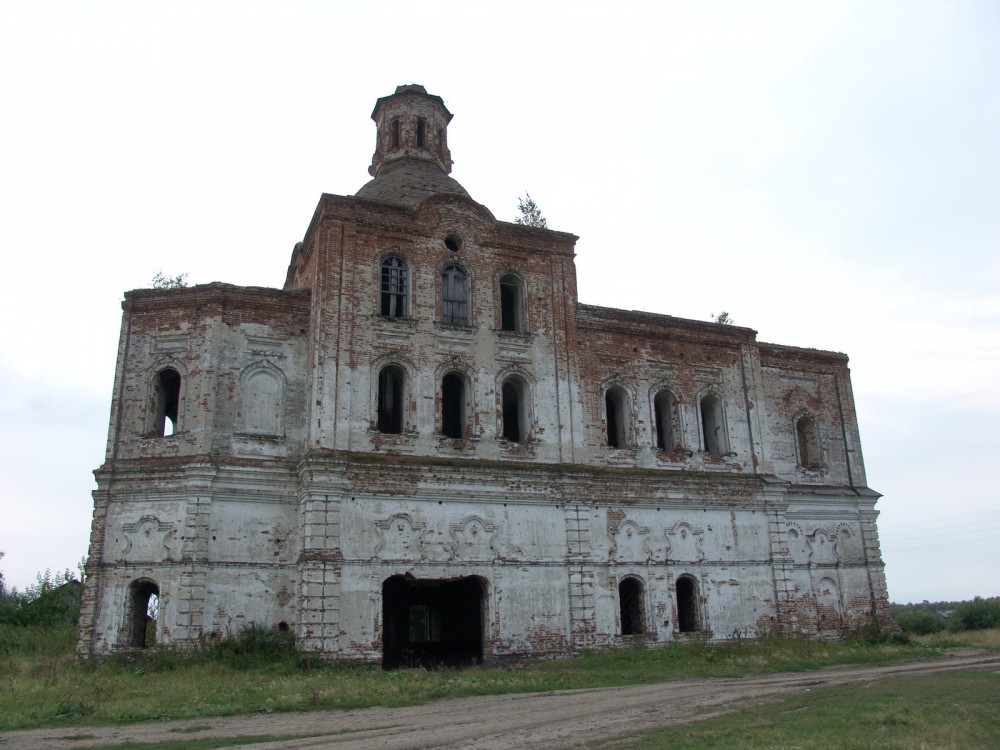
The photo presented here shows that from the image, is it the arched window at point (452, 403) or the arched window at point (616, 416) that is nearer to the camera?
the arched window at point (452, 403)

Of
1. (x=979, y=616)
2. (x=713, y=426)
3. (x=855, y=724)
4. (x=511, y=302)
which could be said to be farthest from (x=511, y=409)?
(x=979, y=616)

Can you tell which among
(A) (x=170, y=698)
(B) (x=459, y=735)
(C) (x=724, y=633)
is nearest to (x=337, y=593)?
(A) (x=170, y=698)

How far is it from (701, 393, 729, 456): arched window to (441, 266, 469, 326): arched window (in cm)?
764

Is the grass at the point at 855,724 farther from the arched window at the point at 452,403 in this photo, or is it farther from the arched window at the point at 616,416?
the arched window at the point at 452,403

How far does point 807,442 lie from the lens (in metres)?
25.8

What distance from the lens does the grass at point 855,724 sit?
902cm

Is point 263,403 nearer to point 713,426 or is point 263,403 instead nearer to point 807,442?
point 713,426

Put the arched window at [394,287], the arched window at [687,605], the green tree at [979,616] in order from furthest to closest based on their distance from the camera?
the green tree at [979,616]
the arched window at [687,605]
the arched window at [394,287]

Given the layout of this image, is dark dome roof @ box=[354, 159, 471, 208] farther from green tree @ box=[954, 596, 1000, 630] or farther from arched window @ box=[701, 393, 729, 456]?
green tree @ box=[954, 596, 1000, 630]

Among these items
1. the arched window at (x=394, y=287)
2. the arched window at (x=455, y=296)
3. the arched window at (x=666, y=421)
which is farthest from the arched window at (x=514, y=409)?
the arched window at (x=666, y=421)

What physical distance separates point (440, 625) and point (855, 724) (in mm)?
16516

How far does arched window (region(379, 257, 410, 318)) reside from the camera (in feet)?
67.5

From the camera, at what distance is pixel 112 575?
58.9 ft

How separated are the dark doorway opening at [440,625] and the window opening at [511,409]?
4.18 meters
